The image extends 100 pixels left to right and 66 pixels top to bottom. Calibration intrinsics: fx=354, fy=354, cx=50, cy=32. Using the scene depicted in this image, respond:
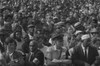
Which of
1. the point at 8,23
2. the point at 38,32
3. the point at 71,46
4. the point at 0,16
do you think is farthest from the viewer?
the point at 0,16

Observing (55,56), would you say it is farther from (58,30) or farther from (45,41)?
(58,30)

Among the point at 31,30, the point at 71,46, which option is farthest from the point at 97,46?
Result: the point at 31,30

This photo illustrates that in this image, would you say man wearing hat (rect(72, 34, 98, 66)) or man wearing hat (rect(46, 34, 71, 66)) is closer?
man wearing hat (rect(46, 34, 71, 66))

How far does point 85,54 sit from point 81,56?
0.53 feet

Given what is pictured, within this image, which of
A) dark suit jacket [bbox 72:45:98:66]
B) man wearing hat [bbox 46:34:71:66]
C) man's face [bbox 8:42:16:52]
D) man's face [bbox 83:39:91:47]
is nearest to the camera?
man wearing hat [bbox 46:34:71:66]

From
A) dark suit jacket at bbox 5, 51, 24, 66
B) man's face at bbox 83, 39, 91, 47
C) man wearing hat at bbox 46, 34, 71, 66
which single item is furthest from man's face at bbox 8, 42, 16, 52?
man's face at bbox 83, 39, 91, 47

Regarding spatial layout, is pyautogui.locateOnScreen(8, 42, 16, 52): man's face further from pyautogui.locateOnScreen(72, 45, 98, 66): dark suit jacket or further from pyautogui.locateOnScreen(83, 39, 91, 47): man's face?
pyautogui.locateOnScreen(83, 39, 91, 47): man's face

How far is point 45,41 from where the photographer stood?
11.1 meters

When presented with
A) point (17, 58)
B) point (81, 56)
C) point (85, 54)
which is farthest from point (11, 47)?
point (85, 54)

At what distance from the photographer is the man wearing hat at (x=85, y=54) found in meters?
8.65

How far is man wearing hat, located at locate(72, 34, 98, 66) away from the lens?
340 inches

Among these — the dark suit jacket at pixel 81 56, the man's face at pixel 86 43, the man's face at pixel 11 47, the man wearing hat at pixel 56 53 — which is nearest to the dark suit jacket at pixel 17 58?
the man's face at pixel 11 47

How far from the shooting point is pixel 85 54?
29.1ft

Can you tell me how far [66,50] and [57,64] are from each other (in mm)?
822
